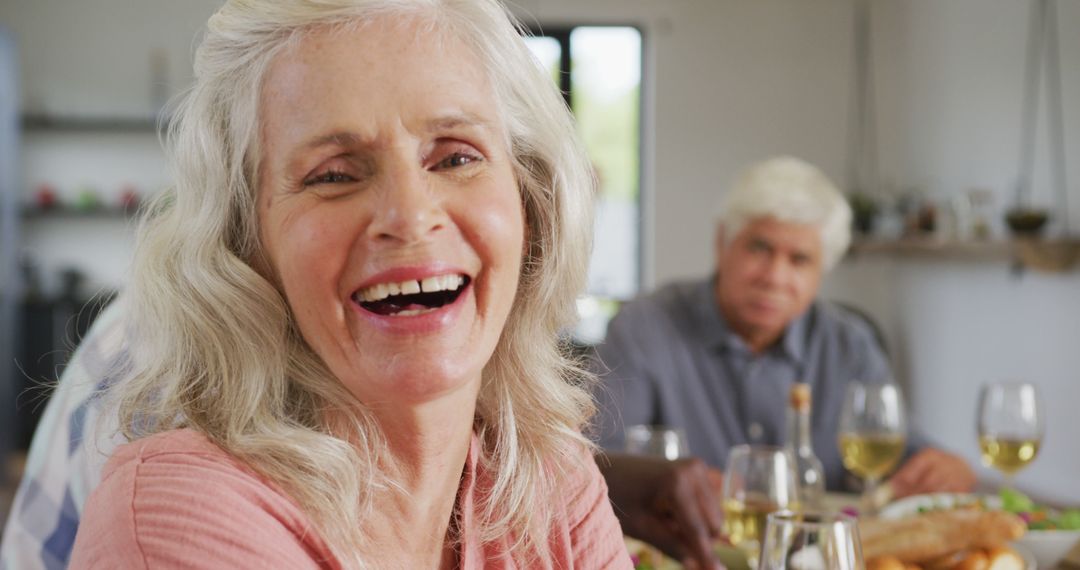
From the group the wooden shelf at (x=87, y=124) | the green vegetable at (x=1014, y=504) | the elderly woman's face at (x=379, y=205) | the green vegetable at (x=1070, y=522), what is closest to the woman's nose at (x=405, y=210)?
the elderly woman's face at (x=379, y=205)

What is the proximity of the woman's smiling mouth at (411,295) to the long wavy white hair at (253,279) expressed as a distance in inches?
3.9

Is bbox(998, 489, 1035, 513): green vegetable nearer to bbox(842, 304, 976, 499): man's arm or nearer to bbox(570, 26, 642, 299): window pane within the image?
bbox(842, 304, 976, 499): man's arm

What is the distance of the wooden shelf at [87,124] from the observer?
270 inches

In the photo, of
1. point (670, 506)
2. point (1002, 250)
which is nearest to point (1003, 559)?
point (670, 506)

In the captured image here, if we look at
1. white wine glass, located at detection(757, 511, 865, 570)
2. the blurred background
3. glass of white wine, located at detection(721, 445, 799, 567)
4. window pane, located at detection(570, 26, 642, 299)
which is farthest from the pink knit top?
window pane, located at detection(570, 26, 642, 299)

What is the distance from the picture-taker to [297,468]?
3.05ft

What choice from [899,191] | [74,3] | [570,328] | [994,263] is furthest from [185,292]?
[74,3]

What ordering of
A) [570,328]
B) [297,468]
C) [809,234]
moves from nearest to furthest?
[297,468]
[570,328]
[809,234]

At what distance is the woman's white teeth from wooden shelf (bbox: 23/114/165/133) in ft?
21.0

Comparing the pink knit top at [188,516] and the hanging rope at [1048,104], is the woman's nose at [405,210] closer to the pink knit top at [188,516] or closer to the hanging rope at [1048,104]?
the pink knit top at [188,516]

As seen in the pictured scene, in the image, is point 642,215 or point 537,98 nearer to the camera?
point 537,98

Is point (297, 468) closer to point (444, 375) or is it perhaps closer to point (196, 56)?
point (444, 375)

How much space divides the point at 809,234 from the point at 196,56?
6.44 ft

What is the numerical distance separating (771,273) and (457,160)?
1827mm
